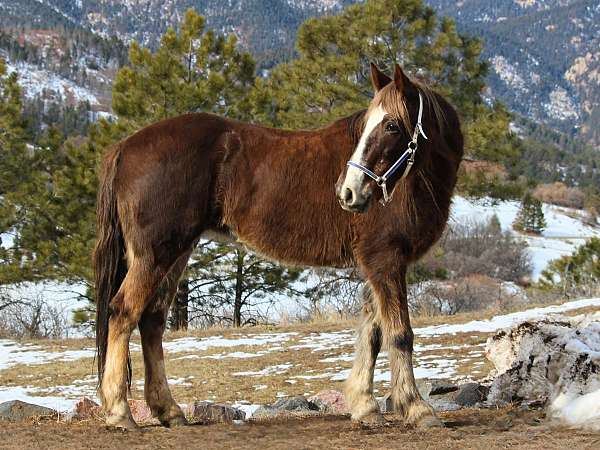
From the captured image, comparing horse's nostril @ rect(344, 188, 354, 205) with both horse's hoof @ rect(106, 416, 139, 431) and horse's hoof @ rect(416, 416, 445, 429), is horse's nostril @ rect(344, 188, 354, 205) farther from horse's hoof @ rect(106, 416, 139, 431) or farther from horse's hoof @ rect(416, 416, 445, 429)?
horse's hoof @ rect(106, 416, 139, 431)

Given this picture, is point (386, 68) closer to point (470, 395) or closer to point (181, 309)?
point (181, 309)

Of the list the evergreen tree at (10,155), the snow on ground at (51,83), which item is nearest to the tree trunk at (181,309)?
the evergreen tree at (10,155)

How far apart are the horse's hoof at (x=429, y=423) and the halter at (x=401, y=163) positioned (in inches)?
55.9

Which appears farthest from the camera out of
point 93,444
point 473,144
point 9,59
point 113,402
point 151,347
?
point 9,59

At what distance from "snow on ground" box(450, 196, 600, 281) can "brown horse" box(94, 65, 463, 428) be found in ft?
117

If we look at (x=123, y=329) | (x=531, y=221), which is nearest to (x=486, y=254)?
(x=531, y=221)

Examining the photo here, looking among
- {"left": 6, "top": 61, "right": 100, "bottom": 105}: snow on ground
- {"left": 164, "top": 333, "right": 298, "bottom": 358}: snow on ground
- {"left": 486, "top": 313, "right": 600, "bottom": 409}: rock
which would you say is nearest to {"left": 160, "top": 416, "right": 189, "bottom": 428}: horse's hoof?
{"left": 486, "top": 313, "right": 600, "bottom": 409}: rock

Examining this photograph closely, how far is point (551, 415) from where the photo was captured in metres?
4.67

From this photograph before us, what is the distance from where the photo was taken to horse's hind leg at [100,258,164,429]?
4.62 meters

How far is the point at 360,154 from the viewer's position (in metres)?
4.37

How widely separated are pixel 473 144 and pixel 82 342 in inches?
396

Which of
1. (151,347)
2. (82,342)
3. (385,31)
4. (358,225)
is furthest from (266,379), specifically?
(385,31)

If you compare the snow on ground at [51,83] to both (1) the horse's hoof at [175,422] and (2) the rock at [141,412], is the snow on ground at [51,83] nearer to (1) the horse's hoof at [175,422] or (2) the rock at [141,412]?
(2) the rock at [141,412]

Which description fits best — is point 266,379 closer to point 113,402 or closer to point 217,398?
point 217,398
